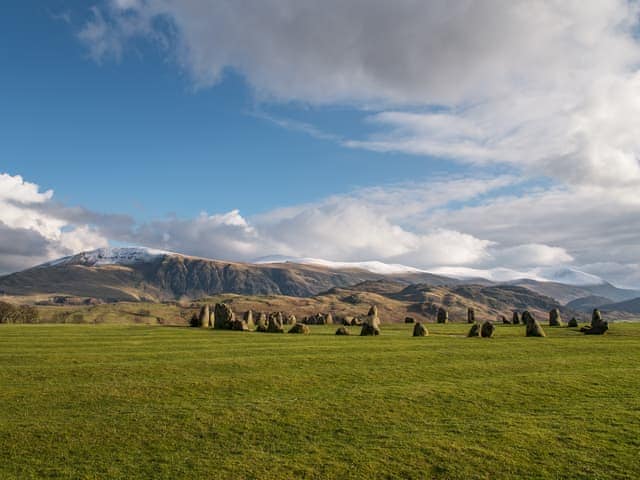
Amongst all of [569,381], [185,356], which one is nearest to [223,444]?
[185,356]

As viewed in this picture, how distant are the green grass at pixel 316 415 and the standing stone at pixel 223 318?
1103 inches

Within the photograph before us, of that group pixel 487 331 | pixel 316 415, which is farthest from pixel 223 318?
pixel 316 415

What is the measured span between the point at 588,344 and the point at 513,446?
30967 millimetres

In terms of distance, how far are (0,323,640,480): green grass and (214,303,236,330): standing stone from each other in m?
28.0

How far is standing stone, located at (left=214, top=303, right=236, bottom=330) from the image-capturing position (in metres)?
64.8

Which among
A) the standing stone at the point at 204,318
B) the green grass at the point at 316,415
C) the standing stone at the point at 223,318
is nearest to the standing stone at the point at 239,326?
the standing stone at the point at 223,318

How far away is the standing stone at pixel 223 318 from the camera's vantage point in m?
64.8

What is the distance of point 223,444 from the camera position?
18156mm

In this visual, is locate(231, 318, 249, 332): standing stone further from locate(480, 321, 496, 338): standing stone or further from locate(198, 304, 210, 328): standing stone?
locate(480, 321, 496, 338): standing stone

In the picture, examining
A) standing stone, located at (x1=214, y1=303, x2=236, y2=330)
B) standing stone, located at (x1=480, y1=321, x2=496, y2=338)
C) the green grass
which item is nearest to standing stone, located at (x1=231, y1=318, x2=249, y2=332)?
standing stone, located at (x1=214, y1=303, x2=236, y2=330)

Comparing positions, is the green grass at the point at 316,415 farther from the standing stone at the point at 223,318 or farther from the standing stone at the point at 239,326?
the standing stone at the point at 223,318

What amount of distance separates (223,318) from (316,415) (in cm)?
4681

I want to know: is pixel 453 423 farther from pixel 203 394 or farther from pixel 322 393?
pixel 203 394

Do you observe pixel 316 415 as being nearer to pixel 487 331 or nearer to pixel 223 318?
pixel 487 331
